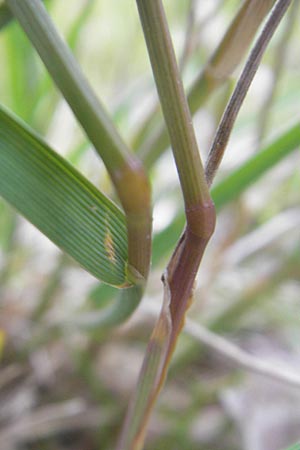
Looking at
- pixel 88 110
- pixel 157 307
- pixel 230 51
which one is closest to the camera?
pixel 88 110

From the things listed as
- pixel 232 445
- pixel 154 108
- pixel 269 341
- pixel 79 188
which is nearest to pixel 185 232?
pixel 79 188

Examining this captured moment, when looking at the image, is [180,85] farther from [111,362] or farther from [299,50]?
[299,50]

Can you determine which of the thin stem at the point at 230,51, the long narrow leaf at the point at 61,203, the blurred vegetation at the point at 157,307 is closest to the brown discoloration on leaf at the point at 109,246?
the long narrow leaf at the point at 61,203

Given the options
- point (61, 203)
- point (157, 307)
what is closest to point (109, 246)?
point (61, 203)

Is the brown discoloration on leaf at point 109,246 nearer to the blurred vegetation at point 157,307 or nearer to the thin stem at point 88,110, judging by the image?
the thin stem at point 88,110

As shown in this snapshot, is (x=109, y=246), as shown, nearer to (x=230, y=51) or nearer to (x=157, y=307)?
(x=230, y=51)

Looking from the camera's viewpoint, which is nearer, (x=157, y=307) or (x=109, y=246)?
(x=109, y=246)

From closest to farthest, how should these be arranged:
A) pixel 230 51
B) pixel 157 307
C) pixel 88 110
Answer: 1. pixel 88 110
2. pixel 230 51
3. pixel 157 307
